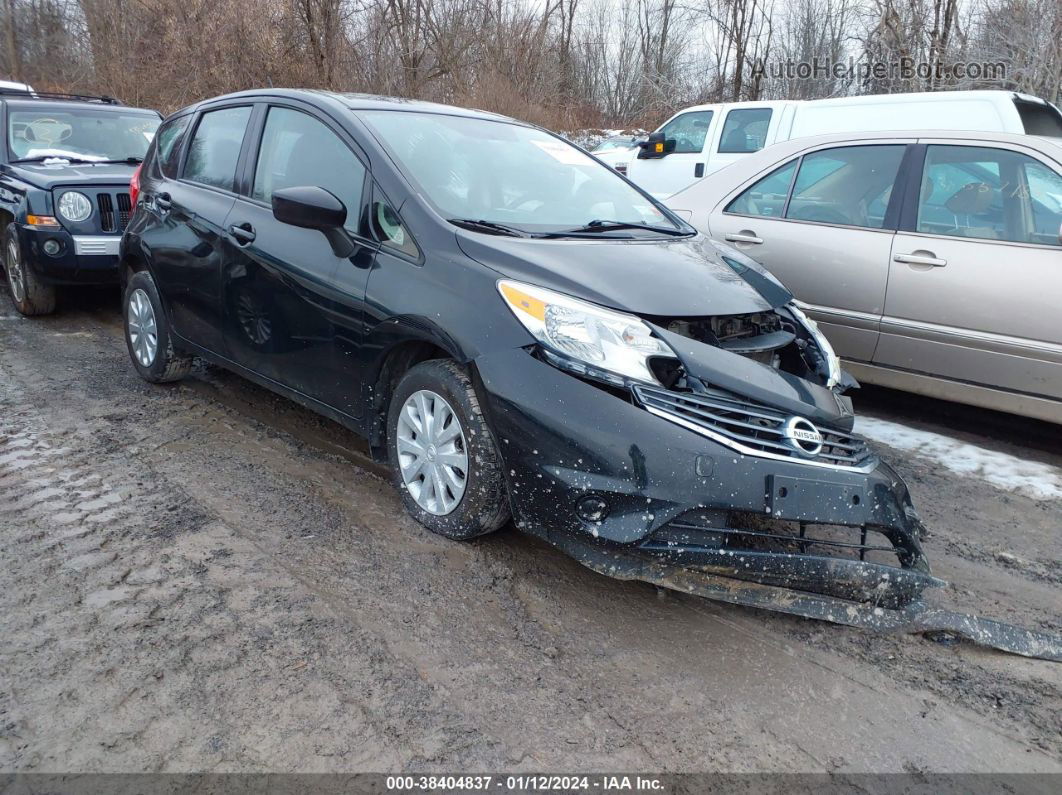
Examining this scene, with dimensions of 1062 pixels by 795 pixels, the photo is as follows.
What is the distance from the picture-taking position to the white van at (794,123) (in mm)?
8047

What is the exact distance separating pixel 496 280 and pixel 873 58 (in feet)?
72.2

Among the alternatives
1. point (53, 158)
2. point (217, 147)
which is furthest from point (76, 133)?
point (217, 147)

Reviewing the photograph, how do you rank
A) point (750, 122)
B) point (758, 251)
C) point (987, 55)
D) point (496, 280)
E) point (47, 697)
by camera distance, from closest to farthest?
point (47, 697)
point (496, 280)
point (758, 251)
point (750, 122)
point (987, 55)

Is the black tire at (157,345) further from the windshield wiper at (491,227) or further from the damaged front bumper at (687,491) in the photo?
the damaged front bumper at (687,491)

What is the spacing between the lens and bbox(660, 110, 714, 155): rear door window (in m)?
11.2

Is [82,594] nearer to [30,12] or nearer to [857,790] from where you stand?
[857,790]

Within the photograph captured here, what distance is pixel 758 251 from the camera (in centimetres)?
539

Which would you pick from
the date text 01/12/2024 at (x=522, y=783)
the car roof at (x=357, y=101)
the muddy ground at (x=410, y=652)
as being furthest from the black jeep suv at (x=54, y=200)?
the date text 01/12/2024 at (x=522, y=783)

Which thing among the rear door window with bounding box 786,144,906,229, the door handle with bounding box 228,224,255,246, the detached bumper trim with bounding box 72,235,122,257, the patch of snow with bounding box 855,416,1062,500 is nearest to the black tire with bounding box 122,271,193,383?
the door handle with bounding box 228,224,255,246

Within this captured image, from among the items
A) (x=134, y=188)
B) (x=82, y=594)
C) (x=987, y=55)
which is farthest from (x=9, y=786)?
(x=987, y=55)

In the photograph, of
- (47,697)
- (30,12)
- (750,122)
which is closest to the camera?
(47,697)

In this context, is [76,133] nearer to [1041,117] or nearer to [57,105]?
[57,105]

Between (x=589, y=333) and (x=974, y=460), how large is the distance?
2.86 metres

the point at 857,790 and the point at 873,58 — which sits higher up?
the point at 873,58
